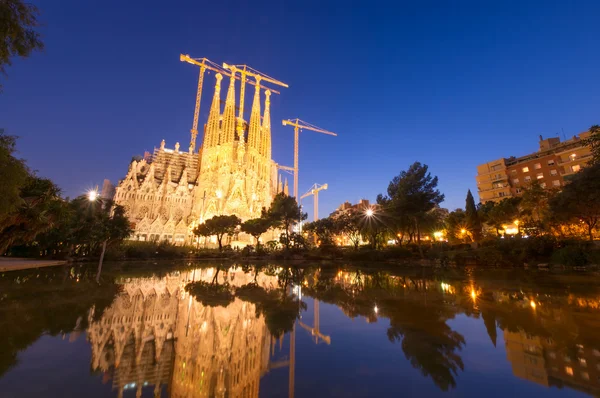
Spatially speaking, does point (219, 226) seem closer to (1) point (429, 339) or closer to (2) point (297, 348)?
(2) point (297, 348)

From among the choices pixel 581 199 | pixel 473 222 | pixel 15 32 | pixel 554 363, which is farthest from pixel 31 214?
pixel 473 222

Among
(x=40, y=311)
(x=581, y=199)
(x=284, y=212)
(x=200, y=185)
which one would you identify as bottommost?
(x=40, y=311)

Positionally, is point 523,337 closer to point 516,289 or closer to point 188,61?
point 516,289

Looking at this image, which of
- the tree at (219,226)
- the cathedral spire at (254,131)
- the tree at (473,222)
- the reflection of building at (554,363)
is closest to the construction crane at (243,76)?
the cathedral spire at (254,131)

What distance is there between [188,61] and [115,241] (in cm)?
7818

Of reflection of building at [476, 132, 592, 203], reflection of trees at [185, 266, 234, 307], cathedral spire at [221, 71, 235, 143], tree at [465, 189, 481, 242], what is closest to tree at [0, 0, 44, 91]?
reflection of trees at [185, 266, 234, 307]

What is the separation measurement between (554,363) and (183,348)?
5.90m

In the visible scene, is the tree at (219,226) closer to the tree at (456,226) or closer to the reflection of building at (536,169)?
the tree at (456,226)

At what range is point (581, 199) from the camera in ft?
74.2

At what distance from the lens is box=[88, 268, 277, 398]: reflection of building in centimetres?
353

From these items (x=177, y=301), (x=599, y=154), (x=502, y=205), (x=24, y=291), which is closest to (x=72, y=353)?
(x=177, y=301)

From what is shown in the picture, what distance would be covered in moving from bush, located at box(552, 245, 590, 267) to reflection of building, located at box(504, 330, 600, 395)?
20.7 m

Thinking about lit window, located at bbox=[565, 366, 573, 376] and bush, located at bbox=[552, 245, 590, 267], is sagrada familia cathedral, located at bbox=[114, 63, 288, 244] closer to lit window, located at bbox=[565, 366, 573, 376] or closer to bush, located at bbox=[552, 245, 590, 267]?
bush, located at bbox=[552, 245, 590, 267]

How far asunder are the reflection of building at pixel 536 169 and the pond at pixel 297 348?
62940mm
